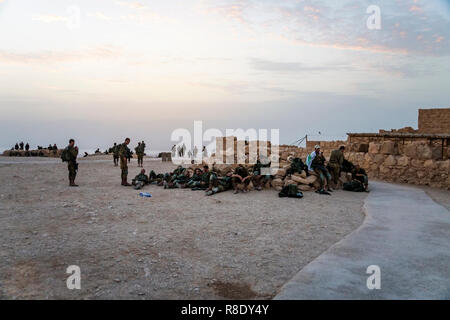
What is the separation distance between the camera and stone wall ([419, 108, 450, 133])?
18.6 metres

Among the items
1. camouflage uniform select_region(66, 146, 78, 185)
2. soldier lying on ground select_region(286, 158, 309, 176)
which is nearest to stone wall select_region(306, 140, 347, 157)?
soldier lying on ground select_region(286, 158, 309, 176)

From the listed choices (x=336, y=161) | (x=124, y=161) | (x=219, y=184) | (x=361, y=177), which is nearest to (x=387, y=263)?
(x=219, y=184)

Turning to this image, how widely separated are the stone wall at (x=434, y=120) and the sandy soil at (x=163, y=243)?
12772 mm

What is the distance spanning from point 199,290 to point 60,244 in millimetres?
2848

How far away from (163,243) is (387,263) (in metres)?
3.34

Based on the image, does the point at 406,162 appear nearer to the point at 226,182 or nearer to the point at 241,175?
the point at 241,175

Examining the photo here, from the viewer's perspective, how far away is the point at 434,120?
19.0 metres

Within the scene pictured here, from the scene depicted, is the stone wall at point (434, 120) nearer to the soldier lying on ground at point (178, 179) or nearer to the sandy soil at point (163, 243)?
the sandy soil at point (163, 243)

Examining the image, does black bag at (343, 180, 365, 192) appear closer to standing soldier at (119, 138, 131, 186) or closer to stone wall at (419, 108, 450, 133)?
standing soldier at (119, 138, 131, 186)

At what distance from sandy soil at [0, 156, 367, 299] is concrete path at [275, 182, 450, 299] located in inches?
12.6
